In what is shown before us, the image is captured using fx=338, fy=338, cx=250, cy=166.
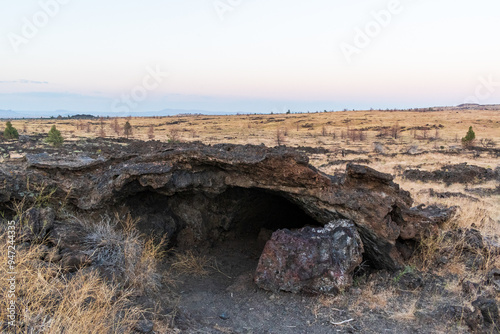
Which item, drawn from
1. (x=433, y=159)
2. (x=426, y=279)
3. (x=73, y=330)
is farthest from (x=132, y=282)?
(x=433, y=159)

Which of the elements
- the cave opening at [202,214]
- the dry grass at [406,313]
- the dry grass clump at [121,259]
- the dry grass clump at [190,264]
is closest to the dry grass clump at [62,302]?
the dry grass clump at [121,259]

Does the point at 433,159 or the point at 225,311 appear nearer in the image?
the point at 225,311

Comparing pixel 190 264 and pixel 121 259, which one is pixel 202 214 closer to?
pixel 190 264

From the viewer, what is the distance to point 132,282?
4738 mm

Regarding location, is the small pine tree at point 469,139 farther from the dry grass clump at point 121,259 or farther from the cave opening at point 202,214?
the dry grass clump at point 121,259

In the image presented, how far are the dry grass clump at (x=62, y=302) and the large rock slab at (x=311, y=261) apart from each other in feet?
7.24

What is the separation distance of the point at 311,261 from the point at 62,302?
347 cm

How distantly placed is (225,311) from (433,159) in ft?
76.3

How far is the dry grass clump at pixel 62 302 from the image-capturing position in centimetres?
324

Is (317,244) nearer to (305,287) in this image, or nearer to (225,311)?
(305,287)

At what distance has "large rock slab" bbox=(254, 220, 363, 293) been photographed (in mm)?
5301

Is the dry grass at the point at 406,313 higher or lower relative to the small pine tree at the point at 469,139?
lower

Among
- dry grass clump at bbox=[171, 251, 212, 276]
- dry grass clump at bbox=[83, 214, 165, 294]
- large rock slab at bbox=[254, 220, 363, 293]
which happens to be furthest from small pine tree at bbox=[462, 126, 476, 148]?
dry grass clump at bbox=[83, 214, 165, 294]

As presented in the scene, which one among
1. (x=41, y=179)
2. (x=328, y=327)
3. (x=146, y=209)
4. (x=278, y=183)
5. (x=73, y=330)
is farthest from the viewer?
(x=146, y=209)
